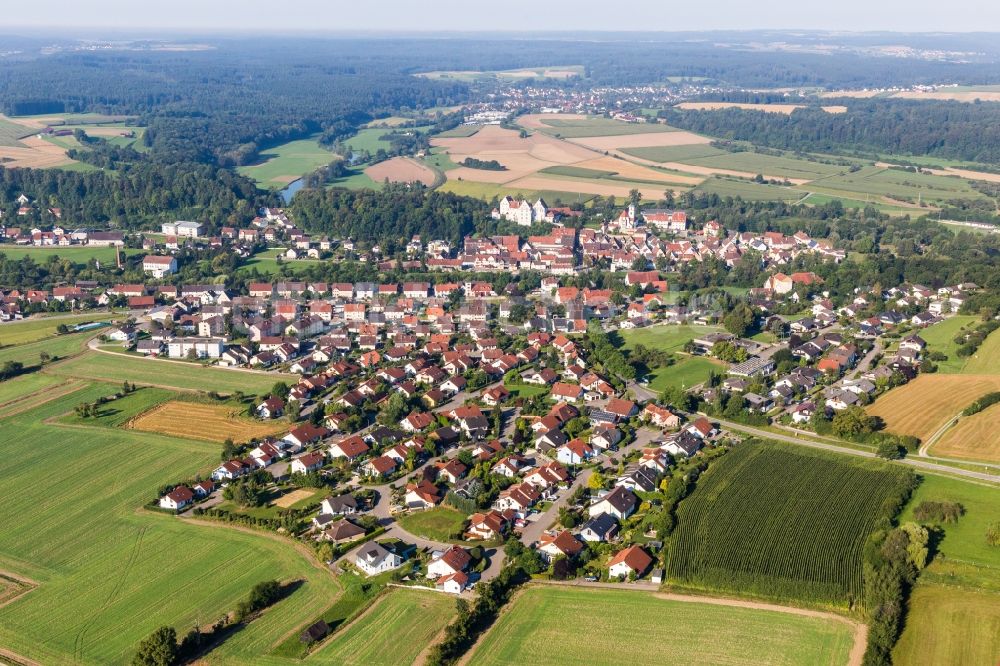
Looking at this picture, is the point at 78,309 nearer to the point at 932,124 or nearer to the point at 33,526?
the point at 33,526

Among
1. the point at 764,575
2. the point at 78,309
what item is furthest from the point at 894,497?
the point at 78,309

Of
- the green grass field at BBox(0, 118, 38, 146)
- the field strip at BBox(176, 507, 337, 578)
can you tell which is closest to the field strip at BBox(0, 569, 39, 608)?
the field strip at BBox(176, 507, 337, 578)

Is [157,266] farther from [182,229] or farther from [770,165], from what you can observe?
[770,165]

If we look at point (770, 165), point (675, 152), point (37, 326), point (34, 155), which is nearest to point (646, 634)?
point (37, 326)

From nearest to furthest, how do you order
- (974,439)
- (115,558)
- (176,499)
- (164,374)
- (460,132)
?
1. (115,558)
2. (176,499)
3. (974,439)
4. (164,374)
5. (460,132)

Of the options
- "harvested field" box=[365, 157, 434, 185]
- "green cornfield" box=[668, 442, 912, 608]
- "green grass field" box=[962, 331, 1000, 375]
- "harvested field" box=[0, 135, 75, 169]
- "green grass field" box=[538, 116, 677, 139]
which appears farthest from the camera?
"green grass field" box=[538, 116, 677, 139]

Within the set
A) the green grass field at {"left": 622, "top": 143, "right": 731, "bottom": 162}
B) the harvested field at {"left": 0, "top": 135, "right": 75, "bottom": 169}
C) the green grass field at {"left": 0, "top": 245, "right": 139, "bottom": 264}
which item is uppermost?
the green grass field at {"left": 622, "top": 143, "right": 731, "bottom": 162}

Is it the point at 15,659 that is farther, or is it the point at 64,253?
the point at 64,253

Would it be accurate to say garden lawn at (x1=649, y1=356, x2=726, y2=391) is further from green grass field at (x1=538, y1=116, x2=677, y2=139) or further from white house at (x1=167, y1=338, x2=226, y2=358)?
green grass field at (x1=538, y1=116, x2=677, y2=139)
